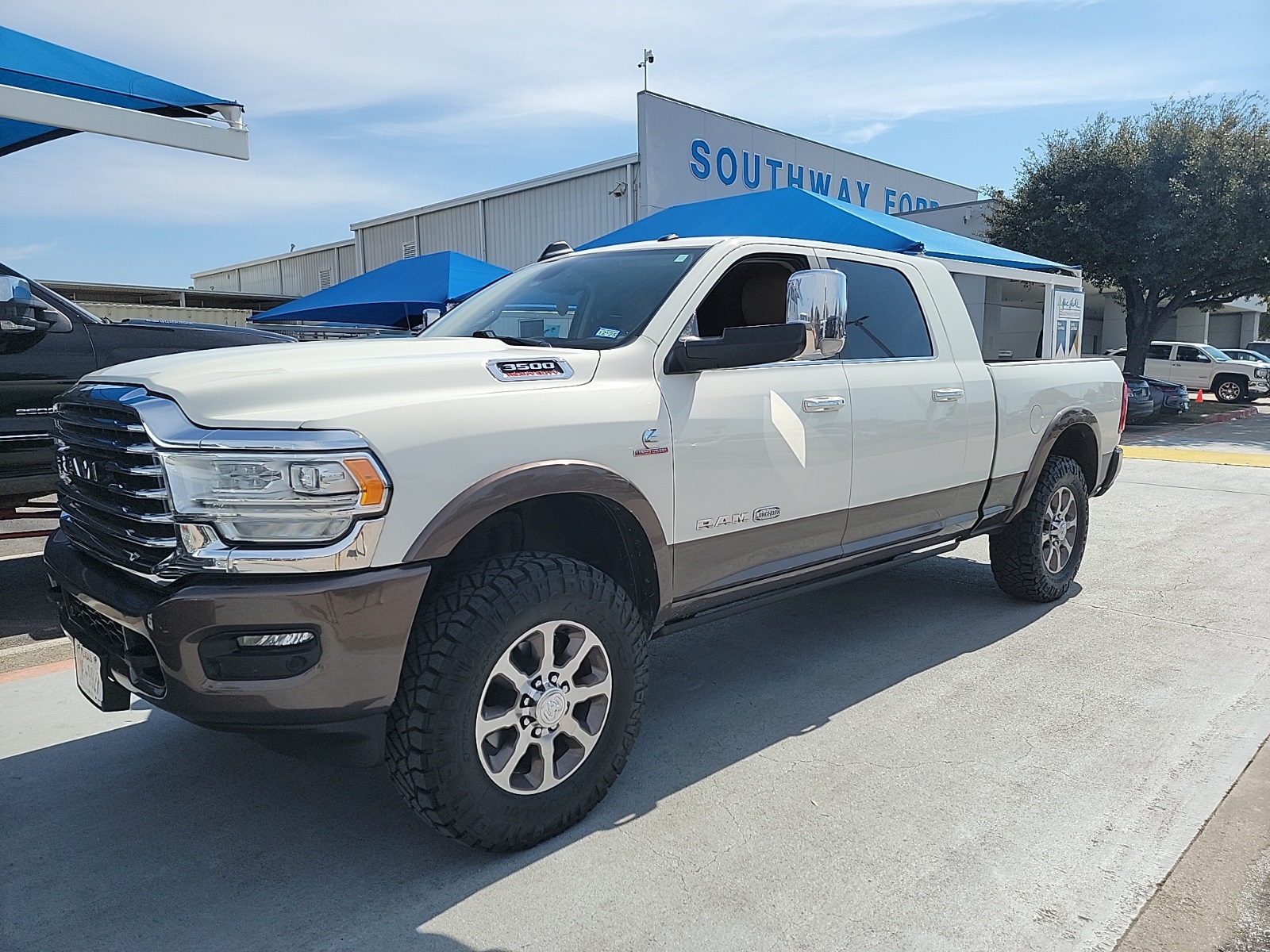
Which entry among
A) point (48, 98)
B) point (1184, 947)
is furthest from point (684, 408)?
point (48, 98)

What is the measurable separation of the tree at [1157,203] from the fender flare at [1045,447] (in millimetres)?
18063

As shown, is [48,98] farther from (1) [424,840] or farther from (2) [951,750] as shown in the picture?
(2) [951,750]

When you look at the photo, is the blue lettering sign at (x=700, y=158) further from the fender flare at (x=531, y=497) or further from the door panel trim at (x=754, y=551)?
the fender flare at (x=531, y=497)

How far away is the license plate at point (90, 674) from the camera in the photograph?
107 inches

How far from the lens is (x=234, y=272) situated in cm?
3450

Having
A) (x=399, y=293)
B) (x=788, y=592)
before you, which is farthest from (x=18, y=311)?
(x=399, y=293)

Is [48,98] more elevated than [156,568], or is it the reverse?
[48,98]

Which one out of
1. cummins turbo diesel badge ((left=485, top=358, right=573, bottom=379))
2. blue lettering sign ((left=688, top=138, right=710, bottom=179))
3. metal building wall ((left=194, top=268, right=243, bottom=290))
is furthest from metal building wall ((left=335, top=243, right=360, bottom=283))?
cummins turbo diesel badge ((left=485, top=358, right=573, bottom=379))

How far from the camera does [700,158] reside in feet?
59.6

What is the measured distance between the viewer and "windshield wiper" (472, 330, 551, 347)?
3.31 m

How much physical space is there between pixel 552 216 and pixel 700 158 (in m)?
3.33

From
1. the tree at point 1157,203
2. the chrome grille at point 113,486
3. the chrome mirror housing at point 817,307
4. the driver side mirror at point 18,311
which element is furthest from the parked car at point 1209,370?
the chrome grille at point 113,486

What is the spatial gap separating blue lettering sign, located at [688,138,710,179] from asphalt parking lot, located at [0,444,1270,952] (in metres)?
14.9

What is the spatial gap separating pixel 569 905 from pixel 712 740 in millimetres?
1168
